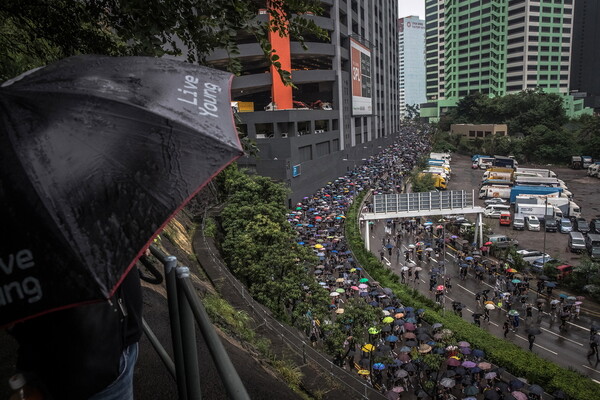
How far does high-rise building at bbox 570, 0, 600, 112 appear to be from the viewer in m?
83.4

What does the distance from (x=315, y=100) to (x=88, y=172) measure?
49.9 meters

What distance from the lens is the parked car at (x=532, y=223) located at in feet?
113

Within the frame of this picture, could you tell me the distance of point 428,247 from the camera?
29281 mm

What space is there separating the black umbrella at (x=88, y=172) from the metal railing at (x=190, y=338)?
0.85 feet

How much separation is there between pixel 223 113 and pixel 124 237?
751 mm

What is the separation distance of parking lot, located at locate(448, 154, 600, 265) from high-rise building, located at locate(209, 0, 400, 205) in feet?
43.9

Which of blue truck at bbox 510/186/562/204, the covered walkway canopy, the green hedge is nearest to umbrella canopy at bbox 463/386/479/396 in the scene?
the green hedge

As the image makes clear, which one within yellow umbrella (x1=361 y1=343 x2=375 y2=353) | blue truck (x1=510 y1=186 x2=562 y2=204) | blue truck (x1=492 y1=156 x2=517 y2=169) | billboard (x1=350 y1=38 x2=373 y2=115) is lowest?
yellow umbrella (x1=361 y1=343 x2=375 y2=353)

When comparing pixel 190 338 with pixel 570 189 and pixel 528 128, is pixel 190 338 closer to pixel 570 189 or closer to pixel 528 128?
pixel 570 189

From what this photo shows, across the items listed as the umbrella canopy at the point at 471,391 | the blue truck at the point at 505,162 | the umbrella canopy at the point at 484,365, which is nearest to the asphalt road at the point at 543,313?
the umbrella canopy at the point at 484,365

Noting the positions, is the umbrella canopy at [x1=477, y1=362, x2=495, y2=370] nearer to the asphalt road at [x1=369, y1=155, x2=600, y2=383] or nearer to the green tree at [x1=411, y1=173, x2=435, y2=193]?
the asphalt road at [x1=369, y1=155, x2=600, y2=383]

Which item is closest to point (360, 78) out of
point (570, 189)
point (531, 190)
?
point (531, 190)

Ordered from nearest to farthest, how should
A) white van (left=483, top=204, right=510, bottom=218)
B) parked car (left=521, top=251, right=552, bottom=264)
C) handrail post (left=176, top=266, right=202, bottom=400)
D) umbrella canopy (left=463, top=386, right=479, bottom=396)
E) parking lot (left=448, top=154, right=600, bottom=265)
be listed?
1. handrail post (left=176, top=266, right=202, bottom=400)
2. umbrella canopy (left=463, top=386, right=479, bottom=396)
3. parked car (left=521, top=251, right=552, bottom=264)
4. parking lot (left=448, top=154, right=600, bottom=265)
5. white van (left=483, top=204, right=510, bottom=218)

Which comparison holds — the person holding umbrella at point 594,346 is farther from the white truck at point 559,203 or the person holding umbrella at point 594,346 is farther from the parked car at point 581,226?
the white truck at point 559,203
